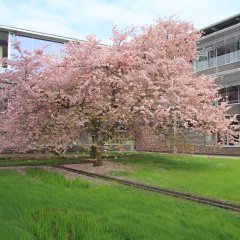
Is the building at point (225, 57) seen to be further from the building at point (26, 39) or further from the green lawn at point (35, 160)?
the green lawn at point (35, 160)

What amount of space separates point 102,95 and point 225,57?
1026 inches

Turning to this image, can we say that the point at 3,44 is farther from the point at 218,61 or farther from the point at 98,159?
the point at 98,159

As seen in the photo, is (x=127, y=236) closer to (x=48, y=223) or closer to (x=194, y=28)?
(x=48, y=223)

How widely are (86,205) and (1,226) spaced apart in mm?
2971

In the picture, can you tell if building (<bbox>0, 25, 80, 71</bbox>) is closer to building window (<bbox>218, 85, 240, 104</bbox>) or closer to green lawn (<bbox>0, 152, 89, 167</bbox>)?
building window (<bbox>218, 85, 240, 104</bbox>)

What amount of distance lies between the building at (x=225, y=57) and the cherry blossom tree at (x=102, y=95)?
59.9ft

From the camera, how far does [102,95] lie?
75.5 ft

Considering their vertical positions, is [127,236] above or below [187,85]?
below

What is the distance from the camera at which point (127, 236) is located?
7.73m

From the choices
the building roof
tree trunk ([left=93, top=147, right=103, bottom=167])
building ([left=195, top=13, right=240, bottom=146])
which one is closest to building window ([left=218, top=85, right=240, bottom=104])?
building ([left=195, top=13, right=240, bottom=146])

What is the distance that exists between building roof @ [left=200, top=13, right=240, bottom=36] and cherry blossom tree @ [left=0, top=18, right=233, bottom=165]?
22.2 metres

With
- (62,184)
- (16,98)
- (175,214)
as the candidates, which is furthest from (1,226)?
(16,98)

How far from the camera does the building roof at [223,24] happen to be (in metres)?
44.7

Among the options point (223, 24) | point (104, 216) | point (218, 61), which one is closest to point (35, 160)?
point (104, 216)
